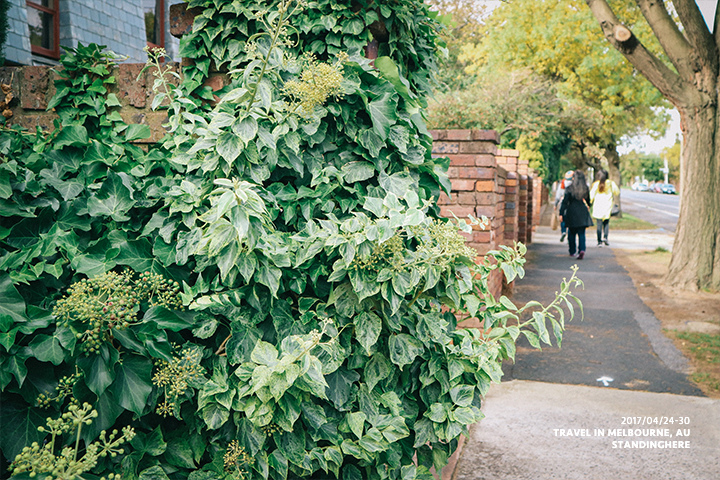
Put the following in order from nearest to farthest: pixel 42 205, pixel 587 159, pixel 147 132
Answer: pixel 42 205 < pixel 147 132 < pixel 587 159

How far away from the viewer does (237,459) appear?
178 centimetres

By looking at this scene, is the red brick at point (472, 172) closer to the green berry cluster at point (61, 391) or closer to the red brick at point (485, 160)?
the red brick at point (485, 160)

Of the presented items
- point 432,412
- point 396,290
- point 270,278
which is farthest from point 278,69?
point 432,412

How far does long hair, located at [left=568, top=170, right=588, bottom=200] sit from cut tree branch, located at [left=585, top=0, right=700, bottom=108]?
2.75 m

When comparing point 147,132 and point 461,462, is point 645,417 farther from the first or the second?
point 147,132

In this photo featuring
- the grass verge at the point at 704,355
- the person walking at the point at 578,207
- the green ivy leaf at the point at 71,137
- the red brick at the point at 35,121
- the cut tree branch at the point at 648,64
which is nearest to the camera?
the green ivy leaf at the point at 71,137

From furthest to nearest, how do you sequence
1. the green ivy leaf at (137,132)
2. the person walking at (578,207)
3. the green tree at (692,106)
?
the person walking at (578,207) → the green tree at (692,106) → the green ivy leaf at (137,132)

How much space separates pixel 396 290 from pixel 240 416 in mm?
660

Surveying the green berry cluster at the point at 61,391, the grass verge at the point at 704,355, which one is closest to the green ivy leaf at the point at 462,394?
the green berry cluster at the point at 61,391

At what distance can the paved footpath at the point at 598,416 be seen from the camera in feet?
9.43

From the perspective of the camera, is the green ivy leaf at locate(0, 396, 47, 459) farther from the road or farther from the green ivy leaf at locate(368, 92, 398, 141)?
the road

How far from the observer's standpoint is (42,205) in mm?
2068

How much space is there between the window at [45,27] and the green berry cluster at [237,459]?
10078 mm

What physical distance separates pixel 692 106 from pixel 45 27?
35.3 feet
